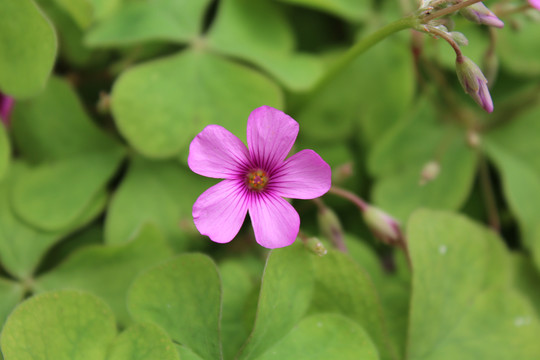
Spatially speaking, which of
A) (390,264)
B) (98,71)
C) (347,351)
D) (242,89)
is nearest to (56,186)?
(98,71)

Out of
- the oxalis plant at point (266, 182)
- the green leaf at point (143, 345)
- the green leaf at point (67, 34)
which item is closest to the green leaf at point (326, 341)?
the oxalis plant at point (266, 182)

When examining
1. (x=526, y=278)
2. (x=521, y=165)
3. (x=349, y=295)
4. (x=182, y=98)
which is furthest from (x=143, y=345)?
(x=521, y=165)

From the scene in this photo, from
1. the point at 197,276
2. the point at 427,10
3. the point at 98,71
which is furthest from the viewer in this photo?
the point at 98,71

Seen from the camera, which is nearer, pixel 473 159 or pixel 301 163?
pixel 301 163

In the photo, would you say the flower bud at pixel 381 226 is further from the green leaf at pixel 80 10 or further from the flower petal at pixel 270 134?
the green leaf at pixel 80 10

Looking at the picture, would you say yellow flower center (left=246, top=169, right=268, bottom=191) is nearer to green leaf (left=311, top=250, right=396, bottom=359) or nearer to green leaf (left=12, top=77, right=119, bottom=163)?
green leaf (left=311, top=250, right=396, bottom=359)

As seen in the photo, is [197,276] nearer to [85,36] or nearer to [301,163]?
[301,163]
